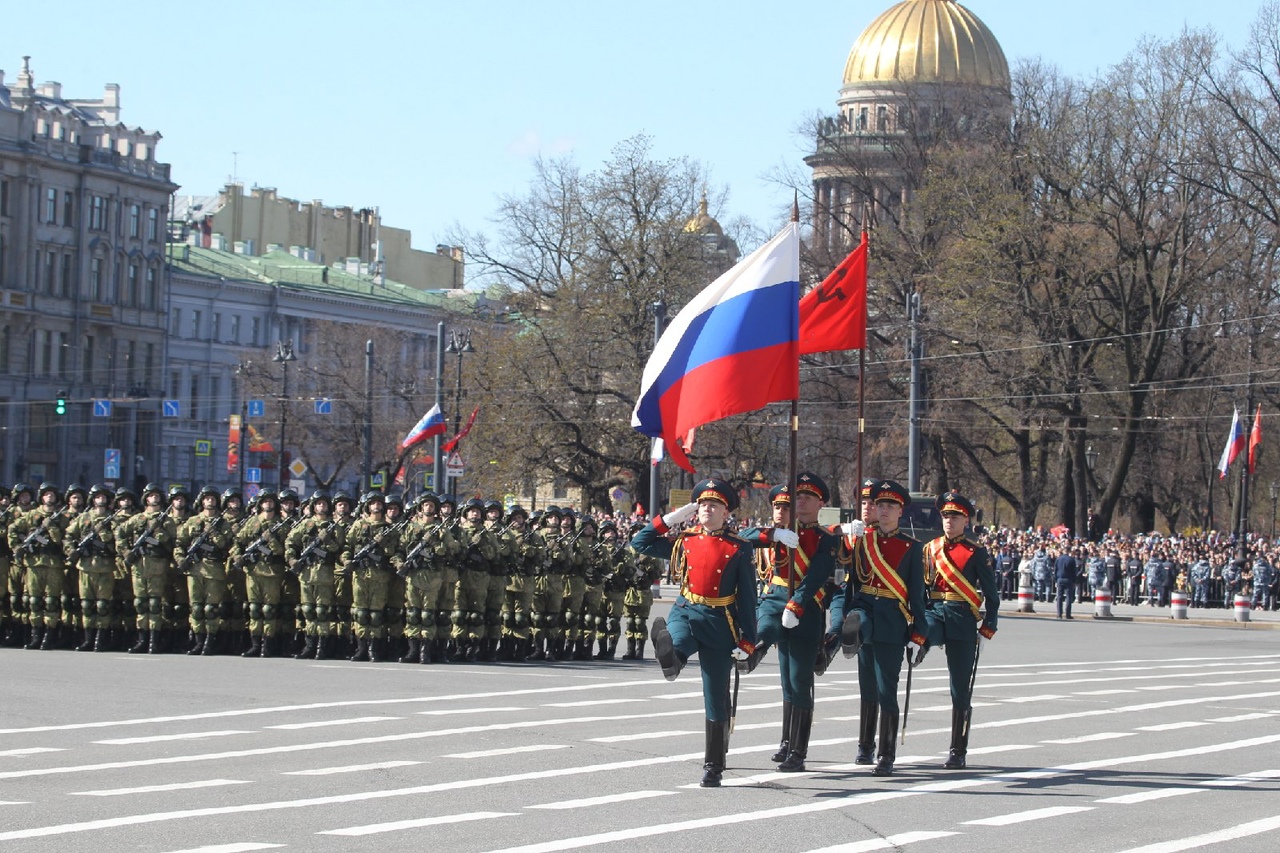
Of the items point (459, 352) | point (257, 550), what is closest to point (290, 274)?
Result: point (459, 352)

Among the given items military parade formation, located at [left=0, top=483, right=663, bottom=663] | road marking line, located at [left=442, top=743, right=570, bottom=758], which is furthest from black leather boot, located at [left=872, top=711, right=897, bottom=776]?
military parade formation, located at [left=0, top=483, right=663, bottom=663]

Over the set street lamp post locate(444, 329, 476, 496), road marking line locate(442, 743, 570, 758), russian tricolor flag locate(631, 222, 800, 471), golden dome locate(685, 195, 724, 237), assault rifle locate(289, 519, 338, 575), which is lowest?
road marking line locate(442, 743, 570, 758)

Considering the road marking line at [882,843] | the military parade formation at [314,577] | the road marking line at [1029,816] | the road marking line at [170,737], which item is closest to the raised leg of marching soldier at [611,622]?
the military parade formation at [314,577]

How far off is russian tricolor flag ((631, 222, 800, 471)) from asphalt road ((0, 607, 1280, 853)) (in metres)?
2.20

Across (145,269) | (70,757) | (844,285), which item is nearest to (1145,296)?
(844,285)

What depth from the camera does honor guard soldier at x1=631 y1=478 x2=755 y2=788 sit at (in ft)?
38.7

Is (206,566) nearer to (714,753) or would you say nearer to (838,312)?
(838,312)

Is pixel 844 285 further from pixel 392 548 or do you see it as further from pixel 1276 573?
pixel 1276 573

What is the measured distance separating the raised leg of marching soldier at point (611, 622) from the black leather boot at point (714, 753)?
442 inches

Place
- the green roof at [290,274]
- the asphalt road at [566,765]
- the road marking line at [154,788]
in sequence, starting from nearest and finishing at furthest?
the asphalt road at [566,765] → the road marking line at [154,788] → the green roof at [290,274]

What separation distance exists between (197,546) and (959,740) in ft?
36.1

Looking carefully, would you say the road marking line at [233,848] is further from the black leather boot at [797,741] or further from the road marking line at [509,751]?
the black leather boot at [797,741]

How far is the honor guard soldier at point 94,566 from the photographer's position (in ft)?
74.4

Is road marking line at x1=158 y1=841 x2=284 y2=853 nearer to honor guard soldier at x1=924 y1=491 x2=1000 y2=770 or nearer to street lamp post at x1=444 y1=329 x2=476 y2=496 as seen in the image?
honor guard soldier at x1=924 y1=491 x2=1000 y2=770
